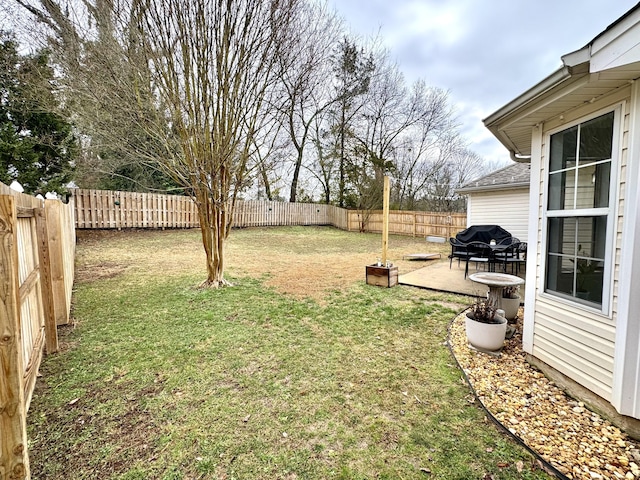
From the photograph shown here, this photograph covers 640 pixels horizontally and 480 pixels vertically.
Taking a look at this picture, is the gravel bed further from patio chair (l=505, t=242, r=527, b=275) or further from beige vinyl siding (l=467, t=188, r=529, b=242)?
beige vinyl siding (l=467, t=188, r=529, b=242)

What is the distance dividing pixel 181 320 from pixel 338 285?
2932 mm

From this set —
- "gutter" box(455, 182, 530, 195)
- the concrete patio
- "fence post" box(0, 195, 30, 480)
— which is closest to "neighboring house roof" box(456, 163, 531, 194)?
"gutter" box(455, 182, 530, 195)

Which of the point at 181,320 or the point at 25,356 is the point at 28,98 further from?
the point at 25,356

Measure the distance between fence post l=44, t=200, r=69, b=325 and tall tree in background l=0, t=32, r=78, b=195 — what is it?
554cm

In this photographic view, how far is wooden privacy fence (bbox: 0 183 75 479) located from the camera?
1252 mm

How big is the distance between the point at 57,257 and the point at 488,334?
4.77 meters

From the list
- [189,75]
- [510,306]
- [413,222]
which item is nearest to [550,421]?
[510,306]

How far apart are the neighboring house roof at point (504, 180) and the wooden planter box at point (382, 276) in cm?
544

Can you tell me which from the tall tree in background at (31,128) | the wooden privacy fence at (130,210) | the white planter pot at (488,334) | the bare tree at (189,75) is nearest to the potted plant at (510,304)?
the white planter pot at (488,334)

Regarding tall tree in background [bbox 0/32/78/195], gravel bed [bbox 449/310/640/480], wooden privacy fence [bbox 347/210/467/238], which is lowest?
gravel bed [bbox 449/310/640/480]

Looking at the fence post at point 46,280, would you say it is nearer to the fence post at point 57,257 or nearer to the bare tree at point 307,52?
the fence post at point 57,257

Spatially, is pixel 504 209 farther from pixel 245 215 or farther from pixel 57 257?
pixel 245 215

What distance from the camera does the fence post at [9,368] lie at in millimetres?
1242

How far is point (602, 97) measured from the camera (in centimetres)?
213
